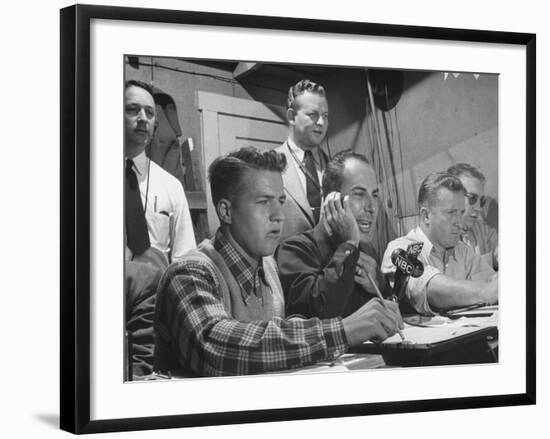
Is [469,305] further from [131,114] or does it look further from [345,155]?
[131,114]

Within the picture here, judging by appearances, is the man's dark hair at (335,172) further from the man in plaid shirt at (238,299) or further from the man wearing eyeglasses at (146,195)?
the man wearing eyeglasses at (146,195)

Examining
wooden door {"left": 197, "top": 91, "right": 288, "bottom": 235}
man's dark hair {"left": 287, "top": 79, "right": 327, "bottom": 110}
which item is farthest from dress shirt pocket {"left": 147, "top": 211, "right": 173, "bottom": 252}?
man's dark hair {"left": 287, "top": 79, "right": 327, "bottom": 110}

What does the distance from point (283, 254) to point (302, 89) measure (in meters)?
0.56

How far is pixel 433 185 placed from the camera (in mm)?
4543

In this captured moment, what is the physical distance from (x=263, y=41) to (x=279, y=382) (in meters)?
1.13

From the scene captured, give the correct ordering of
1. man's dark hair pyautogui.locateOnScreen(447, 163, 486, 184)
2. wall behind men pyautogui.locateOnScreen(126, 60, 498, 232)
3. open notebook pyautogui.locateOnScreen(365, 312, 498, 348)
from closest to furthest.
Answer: wall behind men pyautogui.locateOnScreen(126, 60, 498, 232) < open notebook pyautogui.locateOnScreen(365, 312, 498, 348) < man's dark hair pyautogui.locateOnScreen(447, 163, 486, 184)

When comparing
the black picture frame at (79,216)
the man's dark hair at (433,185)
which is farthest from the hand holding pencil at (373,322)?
the black picture frame at (79,216)

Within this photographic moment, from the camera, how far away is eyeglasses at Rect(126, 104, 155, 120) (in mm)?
4043

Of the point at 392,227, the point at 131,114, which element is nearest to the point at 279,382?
the point at 392,227

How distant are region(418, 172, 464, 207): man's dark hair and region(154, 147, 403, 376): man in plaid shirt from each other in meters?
0.55

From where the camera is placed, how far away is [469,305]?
4.61 metres

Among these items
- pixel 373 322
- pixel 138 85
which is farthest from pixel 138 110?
pixel 373 322

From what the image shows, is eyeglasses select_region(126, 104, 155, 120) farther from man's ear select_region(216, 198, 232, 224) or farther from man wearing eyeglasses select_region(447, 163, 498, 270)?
man wearing eyeglasses select_region(447, 163, 498, 270)

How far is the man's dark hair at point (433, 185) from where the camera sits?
452 cm
